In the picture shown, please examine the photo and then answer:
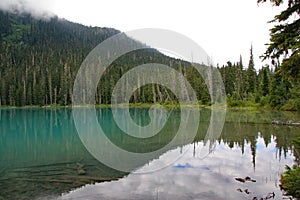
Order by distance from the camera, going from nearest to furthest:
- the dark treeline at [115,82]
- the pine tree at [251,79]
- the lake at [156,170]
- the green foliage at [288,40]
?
the green foliage at [288,40] → the lake at [156,170] → the dark treeline at [115,82] → the pine tree at [251,79]

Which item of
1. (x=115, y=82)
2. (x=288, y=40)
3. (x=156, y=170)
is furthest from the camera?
(x=115, y=82)

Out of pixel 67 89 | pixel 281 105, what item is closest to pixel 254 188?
pixel 281 105

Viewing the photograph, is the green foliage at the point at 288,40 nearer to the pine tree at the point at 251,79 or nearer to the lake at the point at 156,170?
the lake at the point at 156,170

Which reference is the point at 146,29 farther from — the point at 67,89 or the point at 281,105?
the point at 67,89

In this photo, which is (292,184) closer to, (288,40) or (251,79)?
(288,40)

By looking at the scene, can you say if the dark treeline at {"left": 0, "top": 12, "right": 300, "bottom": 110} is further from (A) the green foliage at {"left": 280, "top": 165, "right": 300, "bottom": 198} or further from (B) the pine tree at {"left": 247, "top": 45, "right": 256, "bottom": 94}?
(A) the green foliage at {"left": 280, "top": 165, "right": 300, "bottom": 198}

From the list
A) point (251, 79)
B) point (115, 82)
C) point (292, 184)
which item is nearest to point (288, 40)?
point (292, 184)

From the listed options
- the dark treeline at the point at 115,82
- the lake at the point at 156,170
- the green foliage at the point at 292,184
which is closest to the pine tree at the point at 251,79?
the dark treeline at the point at 115,82

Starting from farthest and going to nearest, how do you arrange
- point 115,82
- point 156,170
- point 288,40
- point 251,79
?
point 115,82 < point 251,79 < point 156,170 < point 288,40

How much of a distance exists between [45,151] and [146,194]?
10179 millimetres

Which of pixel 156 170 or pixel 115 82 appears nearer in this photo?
pixel 156 170

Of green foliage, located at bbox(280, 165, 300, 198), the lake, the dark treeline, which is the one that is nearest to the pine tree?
the dark treeline

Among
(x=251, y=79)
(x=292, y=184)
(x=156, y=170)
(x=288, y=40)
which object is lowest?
(x=156, y=170)

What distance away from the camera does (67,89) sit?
9006 cm
